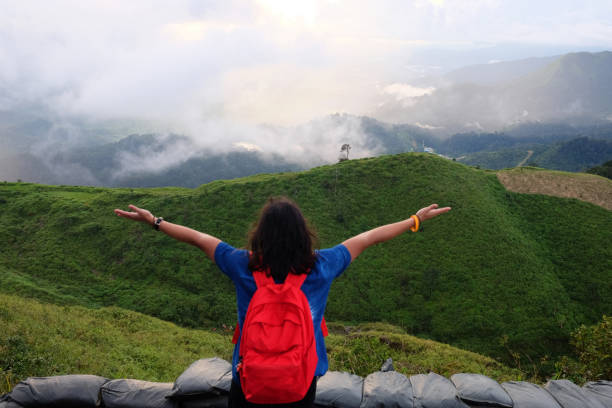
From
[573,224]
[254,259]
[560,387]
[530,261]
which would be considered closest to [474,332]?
[530,261]

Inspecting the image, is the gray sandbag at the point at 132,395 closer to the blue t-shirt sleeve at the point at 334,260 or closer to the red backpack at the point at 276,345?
the red backpack at the point at 276,345

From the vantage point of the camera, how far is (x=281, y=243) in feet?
8.27

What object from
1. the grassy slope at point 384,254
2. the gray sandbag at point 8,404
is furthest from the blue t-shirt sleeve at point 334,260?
the grassy slope at point 384,254

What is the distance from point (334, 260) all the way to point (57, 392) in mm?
4617

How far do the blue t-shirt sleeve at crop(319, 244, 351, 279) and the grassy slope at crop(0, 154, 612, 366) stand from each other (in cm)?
2747

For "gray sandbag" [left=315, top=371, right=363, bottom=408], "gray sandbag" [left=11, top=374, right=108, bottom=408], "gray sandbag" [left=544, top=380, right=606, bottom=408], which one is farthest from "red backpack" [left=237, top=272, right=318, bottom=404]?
"gray sandbag" [left=544, top=380, right=606, bottom=408]

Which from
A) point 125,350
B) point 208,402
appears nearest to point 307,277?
point 208,402

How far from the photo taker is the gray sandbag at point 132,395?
191 inches

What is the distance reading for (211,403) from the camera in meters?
5.14

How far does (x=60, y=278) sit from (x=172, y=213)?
14611mm

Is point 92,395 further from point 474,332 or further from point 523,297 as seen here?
point 523,297

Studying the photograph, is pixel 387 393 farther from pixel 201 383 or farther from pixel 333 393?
pixel 201 383

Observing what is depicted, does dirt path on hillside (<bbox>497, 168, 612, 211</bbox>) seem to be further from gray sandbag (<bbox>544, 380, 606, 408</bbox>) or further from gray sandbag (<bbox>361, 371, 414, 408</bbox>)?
gray sandbag (<bbox>361, 371, 414, 408</bbox>)

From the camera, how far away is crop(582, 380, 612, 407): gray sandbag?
519cm
